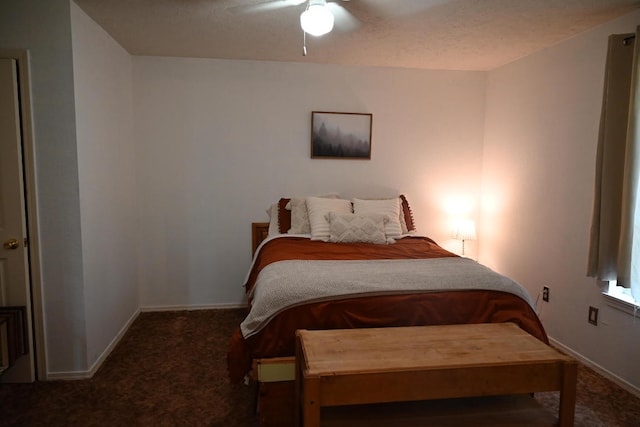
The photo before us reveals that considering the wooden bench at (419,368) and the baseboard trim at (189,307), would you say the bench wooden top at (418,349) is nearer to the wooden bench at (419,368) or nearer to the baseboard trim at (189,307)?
the wooden bench at (419,368)

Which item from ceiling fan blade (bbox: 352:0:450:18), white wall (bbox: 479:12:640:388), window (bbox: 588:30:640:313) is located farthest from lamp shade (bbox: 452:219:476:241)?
ceiling fan blade (bbox: 352:0:450:18)

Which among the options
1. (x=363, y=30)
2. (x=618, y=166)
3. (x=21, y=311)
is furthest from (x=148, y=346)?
(x=618, y=166)

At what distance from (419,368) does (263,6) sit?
7.05 feet

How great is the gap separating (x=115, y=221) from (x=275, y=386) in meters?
1.91

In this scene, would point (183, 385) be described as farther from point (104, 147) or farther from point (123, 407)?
point (104, 147)

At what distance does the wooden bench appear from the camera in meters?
1.57

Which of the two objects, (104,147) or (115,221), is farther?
(115,221)

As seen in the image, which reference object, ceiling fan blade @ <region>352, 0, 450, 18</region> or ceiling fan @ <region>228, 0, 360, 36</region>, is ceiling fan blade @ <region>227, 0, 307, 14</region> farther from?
ceiling fan blade @ <region>352, 0, 450, 18</region>

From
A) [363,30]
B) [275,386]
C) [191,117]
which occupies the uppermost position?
[363,30]

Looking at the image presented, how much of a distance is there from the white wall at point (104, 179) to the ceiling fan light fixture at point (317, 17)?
1390 mm

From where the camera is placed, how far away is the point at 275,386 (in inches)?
73.9

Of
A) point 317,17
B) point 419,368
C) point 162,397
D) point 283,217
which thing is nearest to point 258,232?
point 283,217

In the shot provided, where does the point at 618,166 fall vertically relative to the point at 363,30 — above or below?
below

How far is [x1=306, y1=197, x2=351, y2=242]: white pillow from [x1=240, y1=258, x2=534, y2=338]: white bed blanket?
0.75 m
